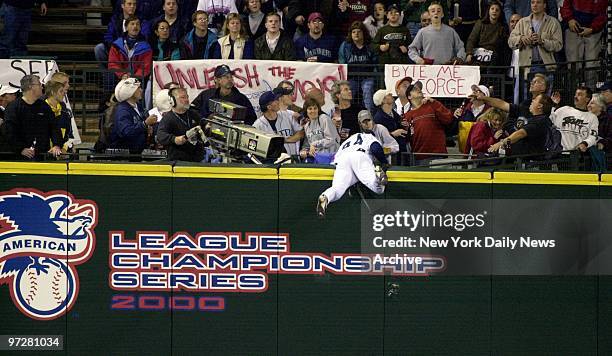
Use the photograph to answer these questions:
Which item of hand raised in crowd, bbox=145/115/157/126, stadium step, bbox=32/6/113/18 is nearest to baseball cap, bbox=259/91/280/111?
hand raised in crowd, bbox=145/115/157/126

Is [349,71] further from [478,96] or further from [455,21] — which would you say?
[478,96]

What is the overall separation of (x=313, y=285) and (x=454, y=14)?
28.8 feet

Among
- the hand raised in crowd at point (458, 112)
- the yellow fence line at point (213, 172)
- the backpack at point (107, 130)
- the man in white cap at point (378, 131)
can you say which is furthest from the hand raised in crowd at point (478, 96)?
the backpack at point (107, 130)

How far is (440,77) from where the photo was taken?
20.3 meters

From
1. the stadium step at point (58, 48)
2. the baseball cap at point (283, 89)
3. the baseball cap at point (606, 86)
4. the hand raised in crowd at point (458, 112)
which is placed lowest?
the hand raised in crowd at point (458, 112)

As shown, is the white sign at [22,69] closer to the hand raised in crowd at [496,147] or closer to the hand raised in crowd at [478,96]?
the hand raised in crowd at [478,96]

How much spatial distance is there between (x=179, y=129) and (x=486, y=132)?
408 cm

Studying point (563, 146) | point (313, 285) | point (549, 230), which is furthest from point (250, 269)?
point (563, 146)

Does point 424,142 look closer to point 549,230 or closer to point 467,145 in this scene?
point 467,145

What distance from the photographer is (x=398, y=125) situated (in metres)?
18.9

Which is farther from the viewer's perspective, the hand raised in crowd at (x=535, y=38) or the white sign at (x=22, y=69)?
the hand raised in crowd at (x=535, y=38)

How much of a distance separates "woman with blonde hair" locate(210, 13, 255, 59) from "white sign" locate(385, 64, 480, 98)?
2074mm

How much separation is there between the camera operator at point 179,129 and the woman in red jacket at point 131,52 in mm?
3892

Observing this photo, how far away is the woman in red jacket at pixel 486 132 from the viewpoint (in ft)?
59.7
